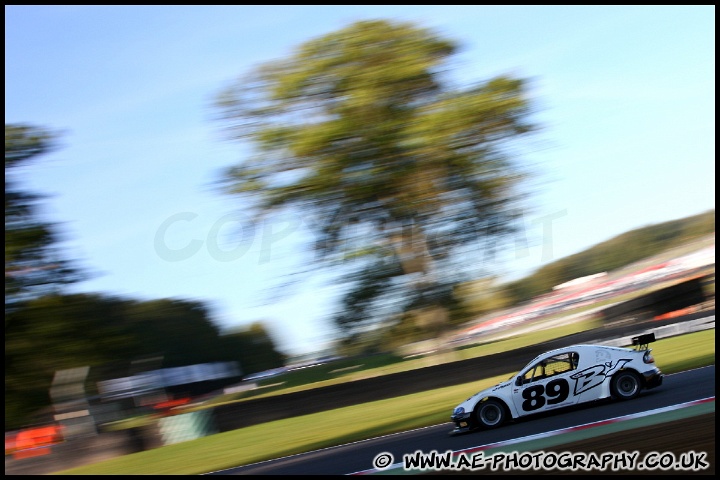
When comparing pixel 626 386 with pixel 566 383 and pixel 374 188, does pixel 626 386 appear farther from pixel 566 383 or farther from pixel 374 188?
pixel 374 188

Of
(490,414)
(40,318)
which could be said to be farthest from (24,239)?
(490,414)

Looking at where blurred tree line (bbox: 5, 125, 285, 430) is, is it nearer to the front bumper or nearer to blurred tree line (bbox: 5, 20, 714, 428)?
blurred tree line (bbox: 5, 20, 714, 428)

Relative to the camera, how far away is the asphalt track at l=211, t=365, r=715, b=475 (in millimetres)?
7371

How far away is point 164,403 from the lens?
83.5 ft

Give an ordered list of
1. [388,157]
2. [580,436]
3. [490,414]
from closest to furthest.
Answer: [580,436]
[490,414]
[388,157]

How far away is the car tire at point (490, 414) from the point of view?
9.72 metres

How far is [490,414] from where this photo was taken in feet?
32.1

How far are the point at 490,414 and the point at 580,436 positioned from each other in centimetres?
184

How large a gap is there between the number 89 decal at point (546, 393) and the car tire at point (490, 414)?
0.34 meters

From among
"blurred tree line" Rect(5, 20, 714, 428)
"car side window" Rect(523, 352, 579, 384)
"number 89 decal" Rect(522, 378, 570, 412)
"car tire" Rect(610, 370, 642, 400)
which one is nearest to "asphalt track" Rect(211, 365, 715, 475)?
"car tire" Rect(610, 370, 642, 400)

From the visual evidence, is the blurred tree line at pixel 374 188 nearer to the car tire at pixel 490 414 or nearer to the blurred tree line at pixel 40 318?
the blurred tree line at pixel 40 318

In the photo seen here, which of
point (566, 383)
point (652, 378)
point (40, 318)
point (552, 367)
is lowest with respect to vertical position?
point (652, 378)

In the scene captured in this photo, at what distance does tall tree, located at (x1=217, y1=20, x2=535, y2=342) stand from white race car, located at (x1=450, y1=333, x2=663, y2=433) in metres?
7.91

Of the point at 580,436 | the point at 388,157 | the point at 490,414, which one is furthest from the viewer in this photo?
the point at 388,157
